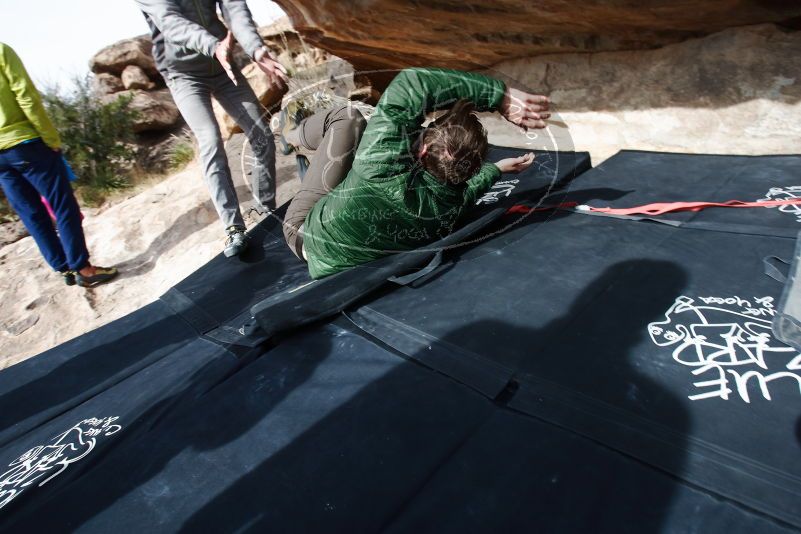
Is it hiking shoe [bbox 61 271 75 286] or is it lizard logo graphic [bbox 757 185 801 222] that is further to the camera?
hiking shoe [bbox 61 271 75 286]

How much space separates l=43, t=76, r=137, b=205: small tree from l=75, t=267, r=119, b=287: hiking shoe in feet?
11.3

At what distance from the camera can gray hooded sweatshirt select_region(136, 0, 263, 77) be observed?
2496 mm

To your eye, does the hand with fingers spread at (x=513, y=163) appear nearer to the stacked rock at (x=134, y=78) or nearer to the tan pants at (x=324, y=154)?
the tan pants at (x=324, y=154)

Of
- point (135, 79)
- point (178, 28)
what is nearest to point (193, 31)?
point (178, 28)

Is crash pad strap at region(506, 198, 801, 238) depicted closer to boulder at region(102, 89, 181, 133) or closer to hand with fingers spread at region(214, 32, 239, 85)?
hand with fingers spread at region(214, 32, 239, 85)

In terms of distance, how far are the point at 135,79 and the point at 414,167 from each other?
8.98 metres

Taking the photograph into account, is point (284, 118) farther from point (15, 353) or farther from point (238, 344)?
point (15, 353)

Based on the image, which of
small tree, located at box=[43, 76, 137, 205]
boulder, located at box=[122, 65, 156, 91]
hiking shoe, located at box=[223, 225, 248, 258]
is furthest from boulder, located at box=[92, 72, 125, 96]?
hiking shoe, located at box=[223, 225, 248, 258]

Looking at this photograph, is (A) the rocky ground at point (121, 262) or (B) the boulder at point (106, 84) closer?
(A) the rocky ground at point (121, 262)

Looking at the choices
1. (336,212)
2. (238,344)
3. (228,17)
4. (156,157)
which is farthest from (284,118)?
(156,157)

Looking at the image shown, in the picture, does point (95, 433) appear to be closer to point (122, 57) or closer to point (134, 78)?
point (134, 78)

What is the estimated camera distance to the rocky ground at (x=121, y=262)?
3.33 m

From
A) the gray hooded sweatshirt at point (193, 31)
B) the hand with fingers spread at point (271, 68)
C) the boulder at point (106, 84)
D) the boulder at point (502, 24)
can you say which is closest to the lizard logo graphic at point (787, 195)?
the boulder at point (502, 24)

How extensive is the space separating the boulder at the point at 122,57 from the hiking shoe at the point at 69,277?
6.84 meters
